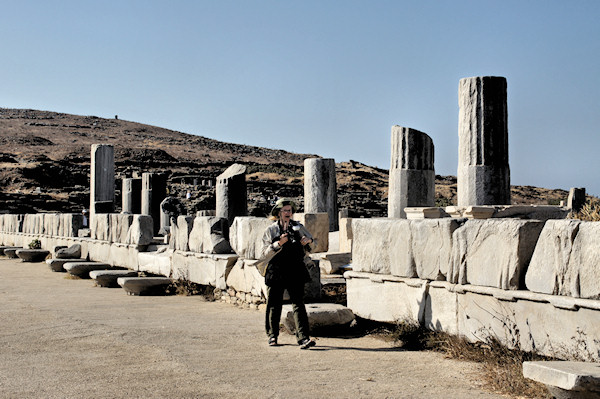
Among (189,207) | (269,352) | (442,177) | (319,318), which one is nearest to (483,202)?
(319,318)

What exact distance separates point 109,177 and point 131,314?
10930mm

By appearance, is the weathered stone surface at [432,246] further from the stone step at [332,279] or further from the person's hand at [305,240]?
the stone step at [332,279]

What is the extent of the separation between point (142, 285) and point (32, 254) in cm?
878

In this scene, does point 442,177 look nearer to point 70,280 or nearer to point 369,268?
point 70,280

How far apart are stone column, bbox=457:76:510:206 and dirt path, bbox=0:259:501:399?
6.06 m

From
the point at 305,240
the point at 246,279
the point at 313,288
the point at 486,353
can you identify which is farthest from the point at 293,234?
the point at 246,279

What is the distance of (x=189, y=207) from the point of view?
116 feet

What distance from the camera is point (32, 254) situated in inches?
727

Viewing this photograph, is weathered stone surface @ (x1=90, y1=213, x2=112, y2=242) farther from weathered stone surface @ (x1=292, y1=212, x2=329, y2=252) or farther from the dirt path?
the dirt path

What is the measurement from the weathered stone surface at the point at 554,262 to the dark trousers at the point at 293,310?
87.9 inches

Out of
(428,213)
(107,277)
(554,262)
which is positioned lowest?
(107,277)

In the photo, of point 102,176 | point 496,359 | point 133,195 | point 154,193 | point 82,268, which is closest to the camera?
point 496,359

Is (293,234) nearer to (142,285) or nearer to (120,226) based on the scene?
(142,285)

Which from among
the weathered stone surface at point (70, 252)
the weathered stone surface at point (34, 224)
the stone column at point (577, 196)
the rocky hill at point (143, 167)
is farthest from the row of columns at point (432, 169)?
the stone column at point (577, 196)
